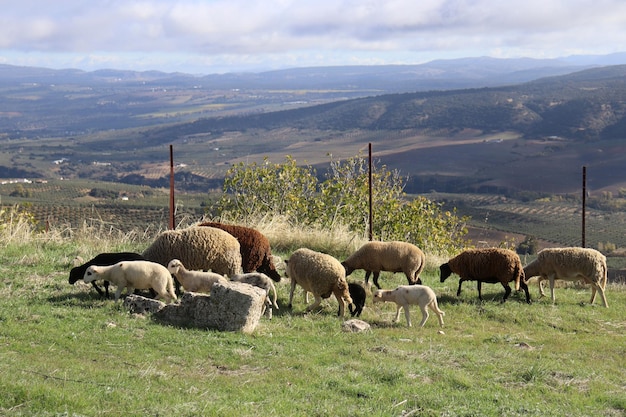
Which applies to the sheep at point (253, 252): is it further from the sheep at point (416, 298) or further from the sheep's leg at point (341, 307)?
the sheep at point (416, 298)

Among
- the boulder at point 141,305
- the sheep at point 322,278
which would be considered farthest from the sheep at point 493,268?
the boulder at point 141,305

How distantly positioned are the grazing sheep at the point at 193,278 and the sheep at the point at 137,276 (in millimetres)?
243

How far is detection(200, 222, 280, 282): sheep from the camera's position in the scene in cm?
1420

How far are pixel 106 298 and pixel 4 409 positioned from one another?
5.57 meters

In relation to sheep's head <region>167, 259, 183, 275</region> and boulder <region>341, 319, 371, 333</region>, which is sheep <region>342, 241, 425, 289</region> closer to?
boulder <region>341, 319, 371, 333</region>

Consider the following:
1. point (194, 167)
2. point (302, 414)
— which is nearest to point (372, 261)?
point (302, 414)

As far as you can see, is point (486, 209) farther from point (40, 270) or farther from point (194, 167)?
point (40, 270)

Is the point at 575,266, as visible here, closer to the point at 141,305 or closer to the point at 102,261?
the point at 141,305

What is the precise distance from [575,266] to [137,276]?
9.12 metres

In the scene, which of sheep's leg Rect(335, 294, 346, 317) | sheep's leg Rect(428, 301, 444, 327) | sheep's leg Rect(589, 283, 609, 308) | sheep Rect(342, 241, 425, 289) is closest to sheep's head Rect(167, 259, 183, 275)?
sheep's leg Rect(335, 294, 346, 317)

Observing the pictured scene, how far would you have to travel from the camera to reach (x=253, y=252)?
1423 cm

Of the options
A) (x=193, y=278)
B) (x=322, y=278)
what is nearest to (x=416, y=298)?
(x=322, y=278)

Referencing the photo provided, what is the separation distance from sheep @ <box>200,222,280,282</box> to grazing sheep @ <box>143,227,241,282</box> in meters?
0.69

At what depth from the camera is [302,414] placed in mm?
7207
